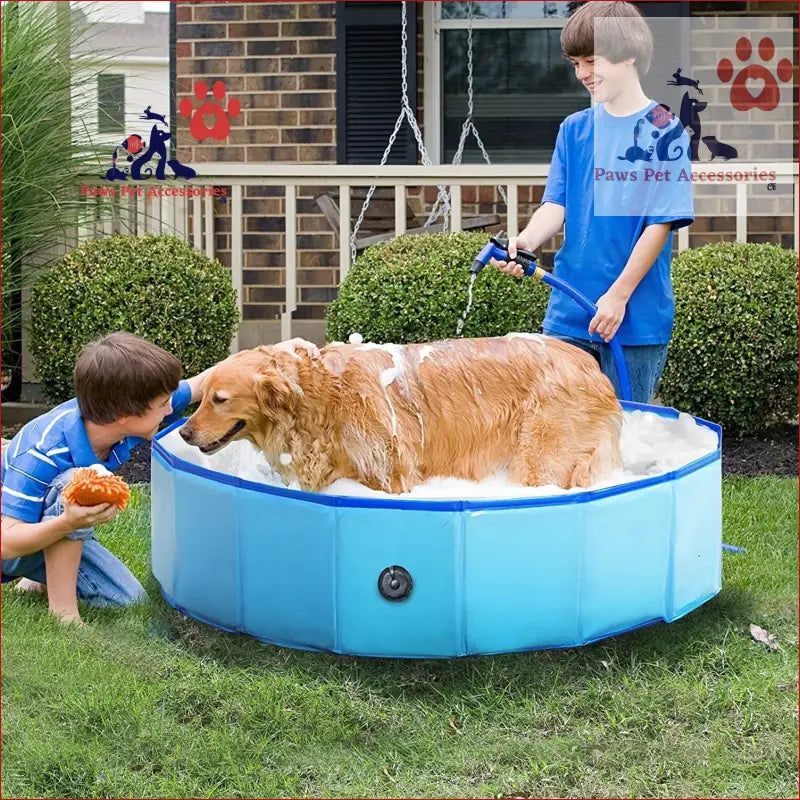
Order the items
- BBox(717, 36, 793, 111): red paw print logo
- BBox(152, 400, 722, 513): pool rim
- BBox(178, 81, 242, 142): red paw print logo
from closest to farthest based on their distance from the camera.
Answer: BBox(152, 400, 722, 513): pool rim < BBox(717, 36, 793, 111): red paw print logo < BBox(178, 81, 242, 142): red paw print logo

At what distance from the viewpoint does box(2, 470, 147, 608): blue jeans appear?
131 inches

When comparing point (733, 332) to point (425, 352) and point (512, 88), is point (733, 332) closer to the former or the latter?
point (425, 352)

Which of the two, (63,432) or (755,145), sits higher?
(755,145)

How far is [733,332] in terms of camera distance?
5.51m

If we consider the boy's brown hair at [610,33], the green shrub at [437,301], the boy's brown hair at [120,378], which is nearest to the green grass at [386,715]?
the boy's brown hair at [120,378]

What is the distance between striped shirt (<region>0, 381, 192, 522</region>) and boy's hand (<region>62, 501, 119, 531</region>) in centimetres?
29

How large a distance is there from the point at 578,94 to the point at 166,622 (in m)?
5.79

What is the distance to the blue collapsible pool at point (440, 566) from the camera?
279cm

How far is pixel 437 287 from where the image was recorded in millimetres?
5586

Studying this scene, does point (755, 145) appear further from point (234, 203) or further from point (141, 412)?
point (141, 412)

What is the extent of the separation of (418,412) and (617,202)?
41.4 inches

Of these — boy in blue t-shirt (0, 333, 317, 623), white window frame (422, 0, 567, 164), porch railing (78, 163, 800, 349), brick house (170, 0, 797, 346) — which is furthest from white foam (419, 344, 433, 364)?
white window frame (422, 0, 567, 164)

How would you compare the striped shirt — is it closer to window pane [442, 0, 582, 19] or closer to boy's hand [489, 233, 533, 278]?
boy's hand [489, 233, 533, 278]

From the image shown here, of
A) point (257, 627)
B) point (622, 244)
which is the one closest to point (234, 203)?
point (622, 244)
